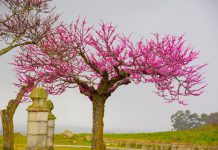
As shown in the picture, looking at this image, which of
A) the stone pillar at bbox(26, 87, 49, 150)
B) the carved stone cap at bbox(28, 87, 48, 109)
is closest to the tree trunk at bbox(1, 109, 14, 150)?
the stone pillar at bbox(26, 87, 49, 150)

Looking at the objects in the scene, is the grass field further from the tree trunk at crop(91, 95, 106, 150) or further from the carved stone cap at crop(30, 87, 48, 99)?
the carved stone cap at crop(30, 87, 48, 99)

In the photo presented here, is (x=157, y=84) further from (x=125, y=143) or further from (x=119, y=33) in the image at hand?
(x=125, y=143)

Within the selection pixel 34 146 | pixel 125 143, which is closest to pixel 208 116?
pixel 125 143

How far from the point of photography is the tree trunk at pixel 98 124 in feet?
61.9

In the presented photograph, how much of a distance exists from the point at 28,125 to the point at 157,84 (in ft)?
27.4

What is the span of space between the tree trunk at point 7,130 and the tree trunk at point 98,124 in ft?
15.4

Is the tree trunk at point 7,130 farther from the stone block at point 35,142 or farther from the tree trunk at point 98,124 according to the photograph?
the stone block at point 35,142

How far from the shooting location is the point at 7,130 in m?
18.9

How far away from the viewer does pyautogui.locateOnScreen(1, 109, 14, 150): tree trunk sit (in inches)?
741

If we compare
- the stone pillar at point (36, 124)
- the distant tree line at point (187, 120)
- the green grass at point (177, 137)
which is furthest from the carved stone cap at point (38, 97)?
the distant tree line at point (187, 120)

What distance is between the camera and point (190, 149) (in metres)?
26.7

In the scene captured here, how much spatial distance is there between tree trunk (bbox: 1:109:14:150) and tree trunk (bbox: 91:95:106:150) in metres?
4.69

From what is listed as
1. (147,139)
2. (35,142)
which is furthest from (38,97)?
(147,139)

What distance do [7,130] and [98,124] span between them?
17.1 feet
